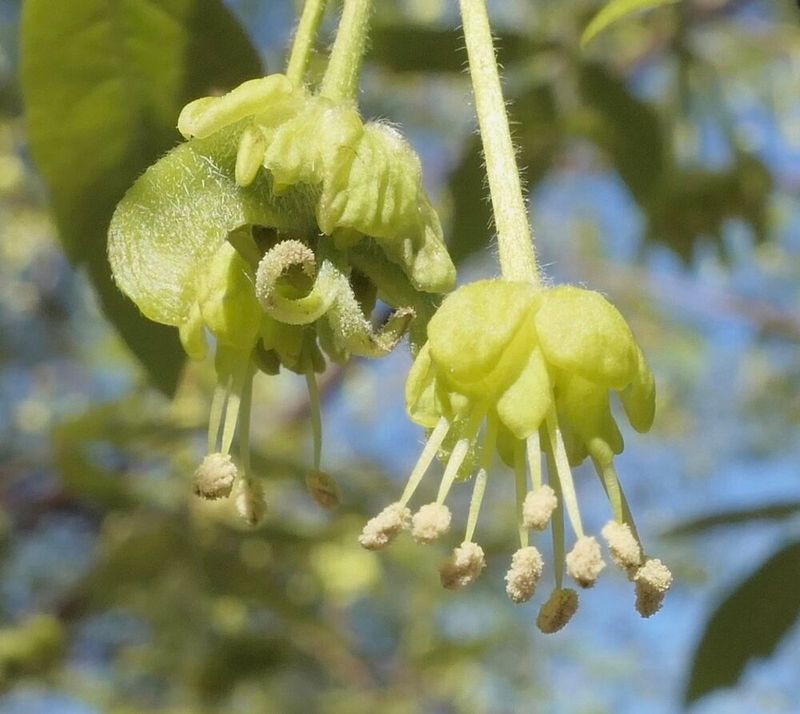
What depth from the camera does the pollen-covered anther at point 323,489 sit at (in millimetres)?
752

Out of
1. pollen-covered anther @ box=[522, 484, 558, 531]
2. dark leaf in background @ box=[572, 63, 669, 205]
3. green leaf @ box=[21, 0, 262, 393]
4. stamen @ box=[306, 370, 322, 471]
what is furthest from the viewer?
dark leaf in background @ box=[572, 63, 669, 205]

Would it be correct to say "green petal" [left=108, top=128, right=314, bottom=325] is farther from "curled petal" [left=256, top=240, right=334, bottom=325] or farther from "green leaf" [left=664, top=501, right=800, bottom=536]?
"green leaf" [left=664, top=501, right=800, bottom=536]

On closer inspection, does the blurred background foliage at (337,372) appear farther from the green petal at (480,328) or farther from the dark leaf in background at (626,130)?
the green petal at (480,328)

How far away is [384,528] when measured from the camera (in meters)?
0.65

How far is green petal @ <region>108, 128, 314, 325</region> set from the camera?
0.68 metres

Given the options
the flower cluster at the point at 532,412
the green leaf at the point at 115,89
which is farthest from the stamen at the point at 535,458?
the green leaf at the point at 115,89

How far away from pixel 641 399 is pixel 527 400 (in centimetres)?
8

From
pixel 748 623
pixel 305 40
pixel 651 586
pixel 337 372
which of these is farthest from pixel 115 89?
pixel 337 372

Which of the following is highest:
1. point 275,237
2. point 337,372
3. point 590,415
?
point 275,237

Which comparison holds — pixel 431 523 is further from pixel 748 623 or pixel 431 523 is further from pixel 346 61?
pixel 748 623

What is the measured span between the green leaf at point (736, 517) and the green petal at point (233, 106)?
88 centimetres

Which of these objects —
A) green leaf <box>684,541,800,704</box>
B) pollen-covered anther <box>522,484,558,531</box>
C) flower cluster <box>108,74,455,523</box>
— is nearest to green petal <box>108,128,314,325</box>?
flower cluster <box>108,74,455,523</box>

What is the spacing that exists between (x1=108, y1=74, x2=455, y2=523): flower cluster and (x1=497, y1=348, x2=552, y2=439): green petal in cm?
7

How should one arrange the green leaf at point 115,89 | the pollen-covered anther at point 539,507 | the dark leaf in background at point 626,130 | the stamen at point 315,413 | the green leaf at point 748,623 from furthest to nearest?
the dark leaf in background at point 626,130 → the green leaf at point 748,623 → the green leaf at point 115,89 → the stamen at point 315,413 → the pollen-covered anther at point 539,507
